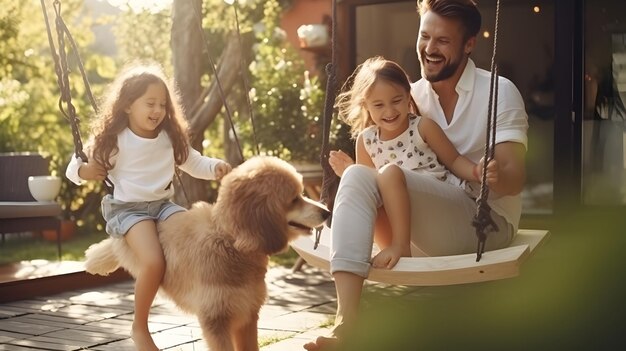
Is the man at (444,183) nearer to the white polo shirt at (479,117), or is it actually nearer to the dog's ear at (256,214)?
the white polo shirt at (479,117)

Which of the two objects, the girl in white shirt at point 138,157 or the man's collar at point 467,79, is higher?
the man's collar at point 467,79

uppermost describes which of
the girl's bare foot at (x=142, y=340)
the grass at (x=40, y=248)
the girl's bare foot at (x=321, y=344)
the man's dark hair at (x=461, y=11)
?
the man's dark hair at (x=461, y=11)

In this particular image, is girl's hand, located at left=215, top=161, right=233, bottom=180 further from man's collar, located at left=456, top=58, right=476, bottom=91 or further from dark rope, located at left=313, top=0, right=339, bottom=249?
man's collar, located at left=456, top=58, right=476, bottom=91

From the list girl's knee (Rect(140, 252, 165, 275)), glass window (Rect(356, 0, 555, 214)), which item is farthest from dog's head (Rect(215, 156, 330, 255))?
glass window (Rect(356, 0, 555, 214))

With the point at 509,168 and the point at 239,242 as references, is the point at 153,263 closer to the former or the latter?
the point at 239,242

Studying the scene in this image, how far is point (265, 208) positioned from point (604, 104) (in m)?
4.01

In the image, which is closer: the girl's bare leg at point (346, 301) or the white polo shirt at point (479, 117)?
the girl's bare leg at point (346, 301)

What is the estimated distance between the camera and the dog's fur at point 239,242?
8.99 feet

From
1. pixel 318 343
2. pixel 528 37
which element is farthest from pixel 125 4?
pixel 318 343

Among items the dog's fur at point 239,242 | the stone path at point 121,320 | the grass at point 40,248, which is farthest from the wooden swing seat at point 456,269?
the grass at point 40,248

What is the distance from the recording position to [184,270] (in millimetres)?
2883

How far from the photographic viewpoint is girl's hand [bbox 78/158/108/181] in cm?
305

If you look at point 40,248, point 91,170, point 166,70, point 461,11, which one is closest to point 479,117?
point 461,11

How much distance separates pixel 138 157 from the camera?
122 inches
